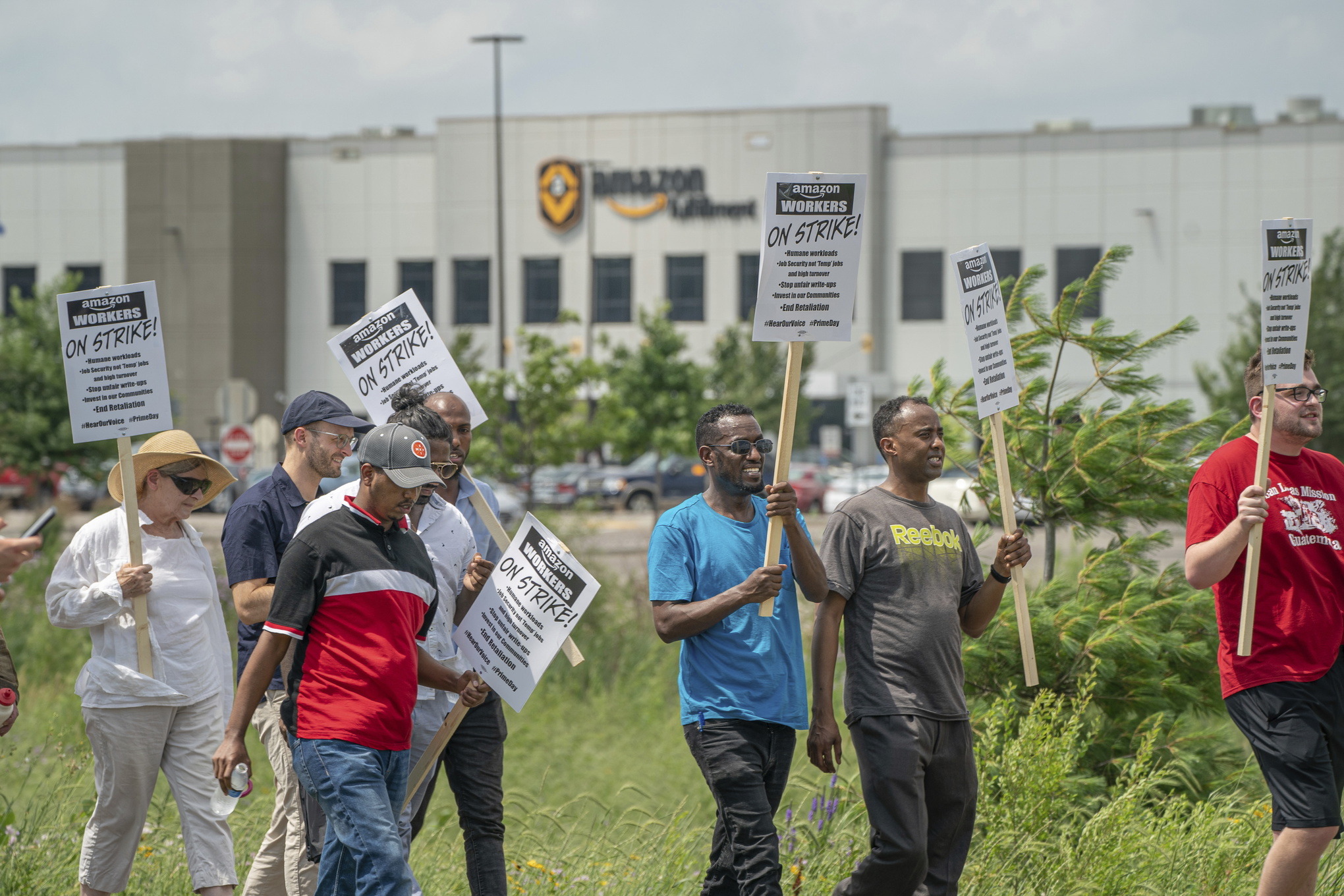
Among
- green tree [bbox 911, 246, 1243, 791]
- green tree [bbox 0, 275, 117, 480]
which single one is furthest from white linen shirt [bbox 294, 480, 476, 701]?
green tree [bbox 0, 275, 117, 480]

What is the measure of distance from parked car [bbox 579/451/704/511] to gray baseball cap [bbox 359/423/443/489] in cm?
3256

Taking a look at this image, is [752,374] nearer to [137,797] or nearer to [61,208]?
[61,208]

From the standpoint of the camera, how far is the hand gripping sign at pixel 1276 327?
455cm

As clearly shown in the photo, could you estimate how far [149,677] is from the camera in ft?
15.5

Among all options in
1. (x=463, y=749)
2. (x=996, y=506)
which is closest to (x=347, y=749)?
(x=463, y=749)

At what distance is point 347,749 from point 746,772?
1.30 m

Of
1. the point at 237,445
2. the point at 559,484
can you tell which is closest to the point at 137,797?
the point at 237,445

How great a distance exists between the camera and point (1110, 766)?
6137 millimetres

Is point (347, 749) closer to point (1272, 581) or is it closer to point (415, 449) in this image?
point (415, 449)

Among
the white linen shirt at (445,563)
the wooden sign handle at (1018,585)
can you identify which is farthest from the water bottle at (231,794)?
the wooden sign handle at (1018,585)

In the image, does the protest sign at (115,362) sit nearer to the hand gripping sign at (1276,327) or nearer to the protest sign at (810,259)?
the protest sign at (810,259)

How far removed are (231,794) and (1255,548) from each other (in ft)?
11.3

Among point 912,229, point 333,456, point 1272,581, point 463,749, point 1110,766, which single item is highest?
point 912,229

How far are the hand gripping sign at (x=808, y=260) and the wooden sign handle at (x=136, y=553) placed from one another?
2.16 meters
